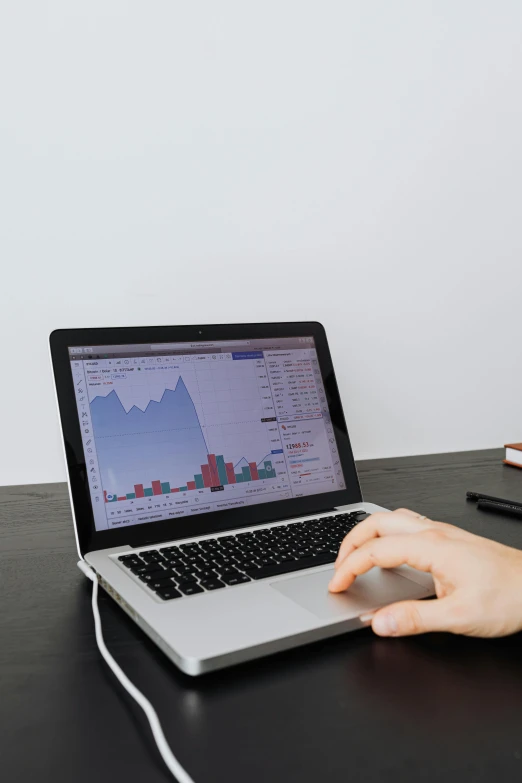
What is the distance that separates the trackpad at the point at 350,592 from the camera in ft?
1.99

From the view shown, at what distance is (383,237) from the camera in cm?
133

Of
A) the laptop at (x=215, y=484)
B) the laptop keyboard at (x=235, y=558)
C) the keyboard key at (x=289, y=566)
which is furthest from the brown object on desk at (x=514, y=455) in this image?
the keyboard key at (x=289, y=566)

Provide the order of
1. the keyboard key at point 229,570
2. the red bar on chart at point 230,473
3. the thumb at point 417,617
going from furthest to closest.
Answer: the red bar on chart at point 230,473 < the keyboard key at point 229,570 < the thumb at point 417,617

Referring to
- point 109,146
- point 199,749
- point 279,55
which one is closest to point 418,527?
point 199,749

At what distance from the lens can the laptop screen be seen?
0.81 meters

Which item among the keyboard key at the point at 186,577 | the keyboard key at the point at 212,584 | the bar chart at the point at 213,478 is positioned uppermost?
the bar chart at the point at 213,478

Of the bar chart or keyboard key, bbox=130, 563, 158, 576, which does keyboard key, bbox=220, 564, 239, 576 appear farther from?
the bar chart

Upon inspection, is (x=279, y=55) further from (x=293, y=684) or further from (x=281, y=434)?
(x=293, y=684)

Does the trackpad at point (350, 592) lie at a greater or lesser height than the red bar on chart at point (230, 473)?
lesser

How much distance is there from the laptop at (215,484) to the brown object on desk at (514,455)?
1.56 feet

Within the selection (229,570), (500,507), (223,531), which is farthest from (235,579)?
(500,507)

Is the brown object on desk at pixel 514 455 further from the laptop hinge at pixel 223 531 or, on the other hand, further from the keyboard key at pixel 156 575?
the keyboard key at pixel 156 575

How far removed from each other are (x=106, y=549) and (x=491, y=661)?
0.43 metres

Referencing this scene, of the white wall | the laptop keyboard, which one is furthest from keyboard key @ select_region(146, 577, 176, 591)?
the white wall
